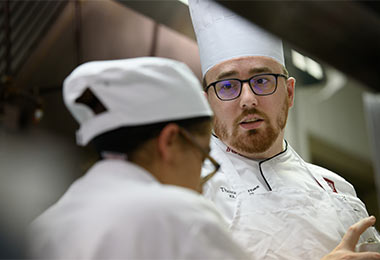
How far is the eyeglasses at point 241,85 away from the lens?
6.15 ft

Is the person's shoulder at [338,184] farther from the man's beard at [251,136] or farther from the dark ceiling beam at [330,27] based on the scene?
the dark ceiling beam at [330,27]

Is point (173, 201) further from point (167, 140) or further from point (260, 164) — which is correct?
point (260, 164)

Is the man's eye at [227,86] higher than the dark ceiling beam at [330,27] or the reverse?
the reverse

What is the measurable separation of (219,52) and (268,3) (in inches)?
56.3

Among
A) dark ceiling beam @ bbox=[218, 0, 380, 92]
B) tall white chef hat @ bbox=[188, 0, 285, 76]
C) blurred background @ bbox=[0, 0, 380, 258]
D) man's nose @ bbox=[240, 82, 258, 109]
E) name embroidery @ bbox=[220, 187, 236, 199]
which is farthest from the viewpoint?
blurred background @ bbox=[0, 0, 380, 258]

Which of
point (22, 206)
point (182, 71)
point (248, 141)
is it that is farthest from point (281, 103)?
point (22, 206)

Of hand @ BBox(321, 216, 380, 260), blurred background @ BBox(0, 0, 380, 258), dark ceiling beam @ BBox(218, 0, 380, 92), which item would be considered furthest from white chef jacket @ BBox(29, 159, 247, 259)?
blurred background @ BBox(0, 0, 380, 258)

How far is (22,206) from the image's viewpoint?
12.5 ft

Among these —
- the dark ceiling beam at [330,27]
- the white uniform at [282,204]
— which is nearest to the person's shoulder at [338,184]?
the white uniform at [282,204]

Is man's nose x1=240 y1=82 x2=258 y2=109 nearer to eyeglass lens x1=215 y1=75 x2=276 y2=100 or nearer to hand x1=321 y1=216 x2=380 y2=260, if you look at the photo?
eyeglass lens x1=215 y1=75 x2=276 y2=100

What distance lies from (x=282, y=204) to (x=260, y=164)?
212 mm

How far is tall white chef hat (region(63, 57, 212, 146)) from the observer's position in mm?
988

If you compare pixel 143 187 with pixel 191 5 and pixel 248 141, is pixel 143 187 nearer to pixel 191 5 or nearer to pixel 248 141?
pixel 248 141

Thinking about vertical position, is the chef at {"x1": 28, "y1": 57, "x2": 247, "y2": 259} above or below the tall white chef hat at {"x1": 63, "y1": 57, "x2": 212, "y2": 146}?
below
